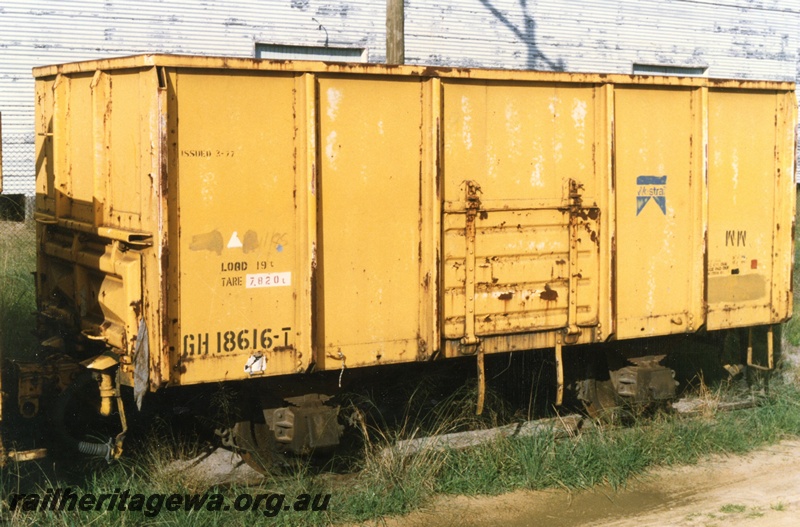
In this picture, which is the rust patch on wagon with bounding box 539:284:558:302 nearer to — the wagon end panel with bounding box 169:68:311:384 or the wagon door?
the wagon door

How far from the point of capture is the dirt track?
20.6ft

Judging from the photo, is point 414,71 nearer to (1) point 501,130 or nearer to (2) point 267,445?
(1) point 501,130

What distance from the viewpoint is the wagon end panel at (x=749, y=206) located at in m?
8.09

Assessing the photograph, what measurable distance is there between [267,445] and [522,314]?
2087mm

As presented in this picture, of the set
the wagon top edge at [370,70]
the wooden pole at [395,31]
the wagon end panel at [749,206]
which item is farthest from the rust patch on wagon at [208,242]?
the wooden pole at [395,31]

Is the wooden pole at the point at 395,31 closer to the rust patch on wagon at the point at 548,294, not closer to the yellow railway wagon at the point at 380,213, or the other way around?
the yellow railway wagon at the point at 380,213

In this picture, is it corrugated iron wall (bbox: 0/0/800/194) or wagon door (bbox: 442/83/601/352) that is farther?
corrugated iron wall (bbox: 0/0/800/194)

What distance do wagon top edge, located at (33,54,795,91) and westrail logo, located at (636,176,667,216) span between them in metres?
0.76

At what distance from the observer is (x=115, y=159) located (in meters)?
6.47

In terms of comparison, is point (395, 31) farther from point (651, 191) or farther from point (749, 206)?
point (749, 206)

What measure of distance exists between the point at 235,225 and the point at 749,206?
4.64 m

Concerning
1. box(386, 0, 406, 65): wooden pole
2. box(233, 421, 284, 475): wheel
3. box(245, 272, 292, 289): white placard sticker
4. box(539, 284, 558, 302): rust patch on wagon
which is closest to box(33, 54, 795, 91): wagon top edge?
box(245, 272, 292, 289): white placard sticker

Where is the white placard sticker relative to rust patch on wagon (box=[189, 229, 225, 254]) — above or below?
below

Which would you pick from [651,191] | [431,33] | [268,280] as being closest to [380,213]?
[268,280]
